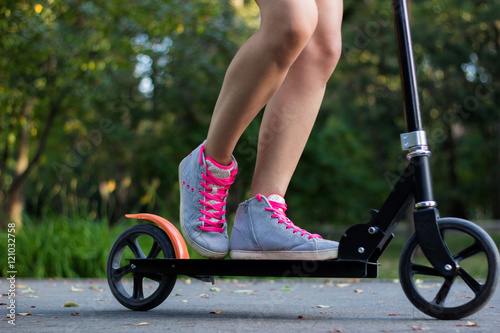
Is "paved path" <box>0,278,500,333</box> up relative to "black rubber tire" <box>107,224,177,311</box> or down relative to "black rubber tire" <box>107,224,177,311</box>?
down

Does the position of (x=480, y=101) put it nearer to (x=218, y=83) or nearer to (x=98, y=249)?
(x=218, y=83)

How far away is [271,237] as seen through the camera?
2.15 metres

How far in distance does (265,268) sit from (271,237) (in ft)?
0.37

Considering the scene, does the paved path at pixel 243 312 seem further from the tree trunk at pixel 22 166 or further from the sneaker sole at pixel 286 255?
the tree trunk at pixel 22 166

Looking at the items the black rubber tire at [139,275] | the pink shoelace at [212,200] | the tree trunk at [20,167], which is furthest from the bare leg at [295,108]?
the tree trunk at [20,167]

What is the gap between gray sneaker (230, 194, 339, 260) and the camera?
2086 millimetres

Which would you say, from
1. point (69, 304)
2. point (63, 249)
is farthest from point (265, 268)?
point (63, 249)

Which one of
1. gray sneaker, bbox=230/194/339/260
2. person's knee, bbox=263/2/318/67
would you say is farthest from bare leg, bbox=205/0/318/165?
gray sneaker, bbox=230/194/339/260

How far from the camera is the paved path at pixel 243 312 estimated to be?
1.95 meters

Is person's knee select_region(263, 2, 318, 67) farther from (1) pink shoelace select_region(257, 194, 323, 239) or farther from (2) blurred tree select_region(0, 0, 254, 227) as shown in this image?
(2) blurred tree select_region(0, 0, 254, 227)

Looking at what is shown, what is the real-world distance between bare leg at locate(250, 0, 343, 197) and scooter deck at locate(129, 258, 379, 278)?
0.29 meters

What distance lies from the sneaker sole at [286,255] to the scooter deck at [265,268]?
0.04 meters

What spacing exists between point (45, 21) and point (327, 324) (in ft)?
19.9

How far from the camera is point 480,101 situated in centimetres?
1065
